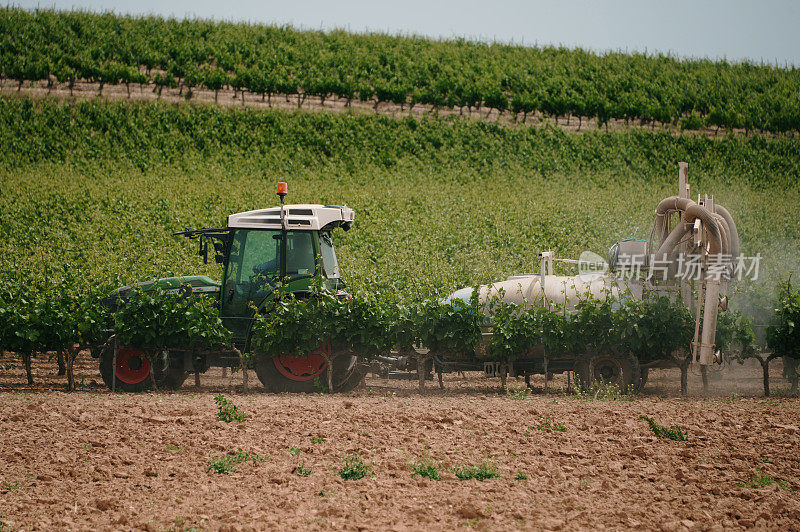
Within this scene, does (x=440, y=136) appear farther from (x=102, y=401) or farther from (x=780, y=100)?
(x=102, y=401)

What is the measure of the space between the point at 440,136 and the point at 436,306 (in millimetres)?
26799

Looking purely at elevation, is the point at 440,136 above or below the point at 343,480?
above

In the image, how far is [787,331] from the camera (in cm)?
1070

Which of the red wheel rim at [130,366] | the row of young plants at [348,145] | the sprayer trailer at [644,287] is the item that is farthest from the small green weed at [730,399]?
the row of young plants at [348,145]

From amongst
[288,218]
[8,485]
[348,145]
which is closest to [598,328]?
[288,218]

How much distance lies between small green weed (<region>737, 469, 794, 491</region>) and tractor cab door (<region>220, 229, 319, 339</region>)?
21.5 ft

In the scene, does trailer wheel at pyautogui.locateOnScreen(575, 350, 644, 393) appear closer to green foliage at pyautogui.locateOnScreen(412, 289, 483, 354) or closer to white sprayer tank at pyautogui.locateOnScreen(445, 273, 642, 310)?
white sprayer tank at pyautogui.locateOnScreen(445, 273, 642, 310)

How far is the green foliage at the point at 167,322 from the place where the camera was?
10.5 m

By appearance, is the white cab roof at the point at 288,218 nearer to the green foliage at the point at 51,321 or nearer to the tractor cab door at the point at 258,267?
the tractor cab door at the point at 258,267

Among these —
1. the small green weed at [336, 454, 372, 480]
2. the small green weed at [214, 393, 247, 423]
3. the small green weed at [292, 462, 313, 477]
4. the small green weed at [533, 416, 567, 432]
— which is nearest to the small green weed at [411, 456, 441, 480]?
the small green weed at [336, 454, 372, 480]

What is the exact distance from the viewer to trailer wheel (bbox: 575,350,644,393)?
35.1 feet

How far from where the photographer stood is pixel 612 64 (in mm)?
48906

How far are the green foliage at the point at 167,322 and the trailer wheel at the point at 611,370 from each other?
5520 millimetres

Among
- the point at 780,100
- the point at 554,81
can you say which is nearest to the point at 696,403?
the point at 554,81
